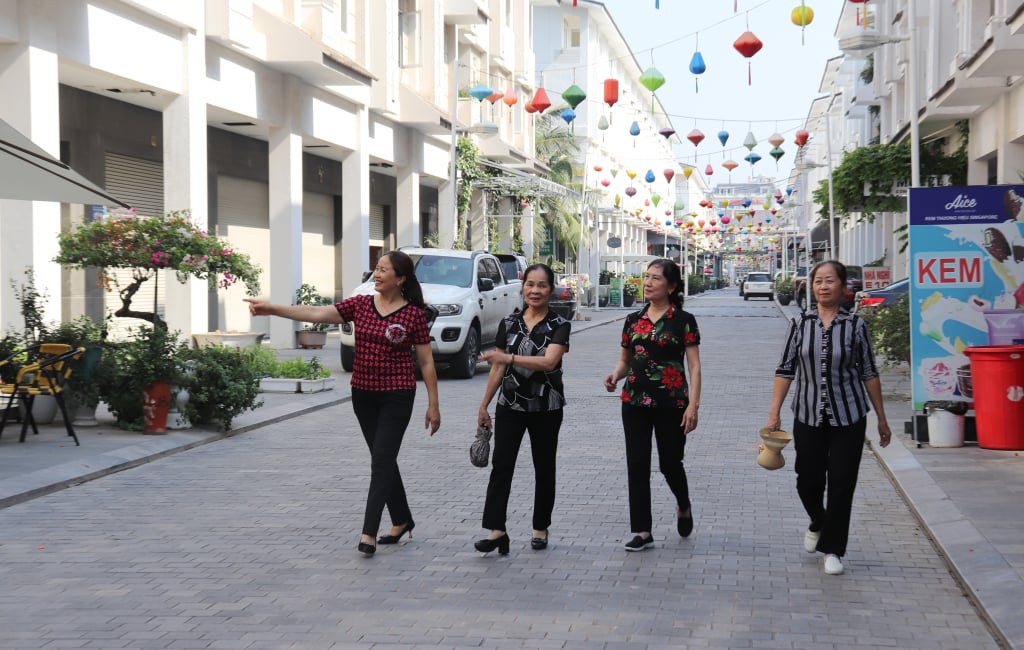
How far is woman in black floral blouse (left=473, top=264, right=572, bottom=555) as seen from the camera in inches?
275

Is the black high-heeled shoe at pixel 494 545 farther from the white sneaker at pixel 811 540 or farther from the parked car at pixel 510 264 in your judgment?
the parked car at pixel 510 264

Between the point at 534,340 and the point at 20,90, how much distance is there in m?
9.80

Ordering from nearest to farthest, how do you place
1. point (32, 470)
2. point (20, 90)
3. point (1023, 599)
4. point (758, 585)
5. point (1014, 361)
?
point (1023, 599) → point (758, 585) → point (32, 470) → point (1014, 361) → point (20, 90)

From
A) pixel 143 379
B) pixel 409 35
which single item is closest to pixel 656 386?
pixel 143 379

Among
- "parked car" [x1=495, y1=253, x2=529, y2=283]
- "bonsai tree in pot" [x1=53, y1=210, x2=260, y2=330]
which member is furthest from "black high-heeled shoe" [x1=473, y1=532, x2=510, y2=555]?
"parked car" [x1=495, y1=253, x2=529, y2=283]

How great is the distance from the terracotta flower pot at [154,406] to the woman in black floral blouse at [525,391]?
5.87 m

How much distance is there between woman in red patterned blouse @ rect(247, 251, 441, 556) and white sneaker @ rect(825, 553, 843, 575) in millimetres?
2279

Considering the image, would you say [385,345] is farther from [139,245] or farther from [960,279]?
[139,245]

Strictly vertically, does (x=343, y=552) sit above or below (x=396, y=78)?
below

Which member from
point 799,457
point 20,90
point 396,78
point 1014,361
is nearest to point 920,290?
point 1014,361

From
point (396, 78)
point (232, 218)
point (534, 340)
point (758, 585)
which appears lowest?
point (758, 585)

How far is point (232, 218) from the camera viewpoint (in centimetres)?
2666

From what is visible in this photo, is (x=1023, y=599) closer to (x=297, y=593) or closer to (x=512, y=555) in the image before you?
(x=512, y=555)

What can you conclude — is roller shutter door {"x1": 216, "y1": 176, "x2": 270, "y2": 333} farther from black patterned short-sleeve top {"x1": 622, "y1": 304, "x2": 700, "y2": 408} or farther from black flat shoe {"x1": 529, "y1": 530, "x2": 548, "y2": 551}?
black patterned short-sleeve top {"x1": 622, "y1": 304, "x2": 700, "y2": 408}
